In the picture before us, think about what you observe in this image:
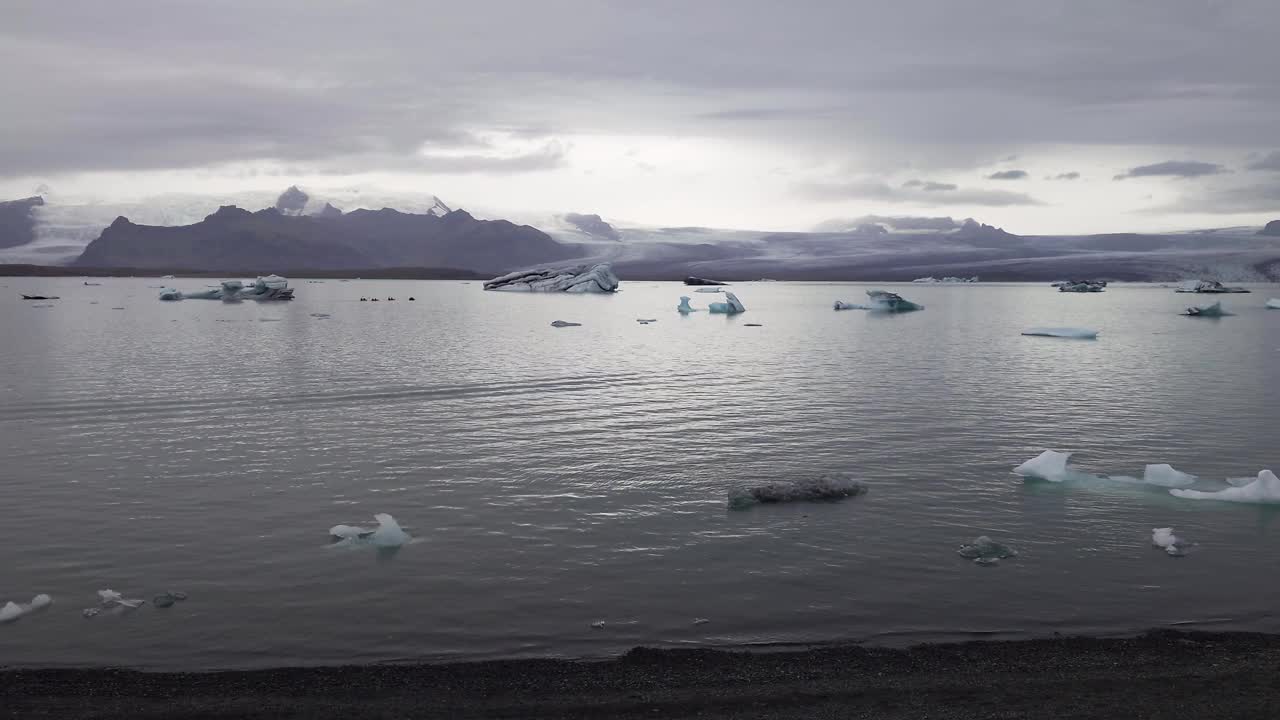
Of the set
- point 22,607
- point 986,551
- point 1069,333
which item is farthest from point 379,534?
point 1069,333

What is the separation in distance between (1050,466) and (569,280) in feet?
329

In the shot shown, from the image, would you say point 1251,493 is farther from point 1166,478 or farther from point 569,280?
point 569,280

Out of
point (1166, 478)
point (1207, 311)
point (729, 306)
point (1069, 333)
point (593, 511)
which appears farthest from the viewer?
point (729, 306)

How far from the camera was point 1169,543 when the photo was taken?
10.1 m

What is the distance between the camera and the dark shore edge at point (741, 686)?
246 inches

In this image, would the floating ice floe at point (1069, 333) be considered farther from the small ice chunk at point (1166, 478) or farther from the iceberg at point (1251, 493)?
the iceberg at point (1251, 493)

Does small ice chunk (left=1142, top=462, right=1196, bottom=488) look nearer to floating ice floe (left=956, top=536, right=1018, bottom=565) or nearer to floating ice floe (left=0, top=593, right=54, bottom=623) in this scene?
floating ice floe (left=956, top=536, right=1018, bottom=565)

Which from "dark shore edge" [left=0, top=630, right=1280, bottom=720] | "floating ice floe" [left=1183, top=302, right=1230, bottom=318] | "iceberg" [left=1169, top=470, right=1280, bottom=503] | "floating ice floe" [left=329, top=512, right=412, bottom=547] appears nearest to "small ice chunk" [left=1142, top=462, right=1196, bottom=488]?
"iceberg" [left=1169, top=470, right=1280, bottom=503]

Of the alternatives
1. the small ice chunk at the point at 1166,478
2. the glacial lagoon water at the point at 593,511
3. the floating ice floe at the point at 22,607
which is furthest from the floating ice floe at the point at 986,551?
the floating ice floe at the point at 22,607

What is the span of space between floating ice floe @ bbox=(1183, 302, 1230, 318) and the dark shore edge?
58.6 meters

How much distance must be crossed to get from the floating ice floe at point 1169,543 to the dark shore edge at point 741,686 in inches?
99.4

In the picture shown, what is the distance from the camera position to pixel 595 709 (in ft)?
20.5

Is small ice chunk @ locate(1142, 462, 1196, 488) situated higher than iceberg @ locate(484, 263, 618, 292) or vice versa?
iceberg @ locate(484, 263, 618, 292)

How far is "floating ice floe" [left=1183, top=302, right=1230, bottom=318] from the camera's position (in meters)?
58.4
